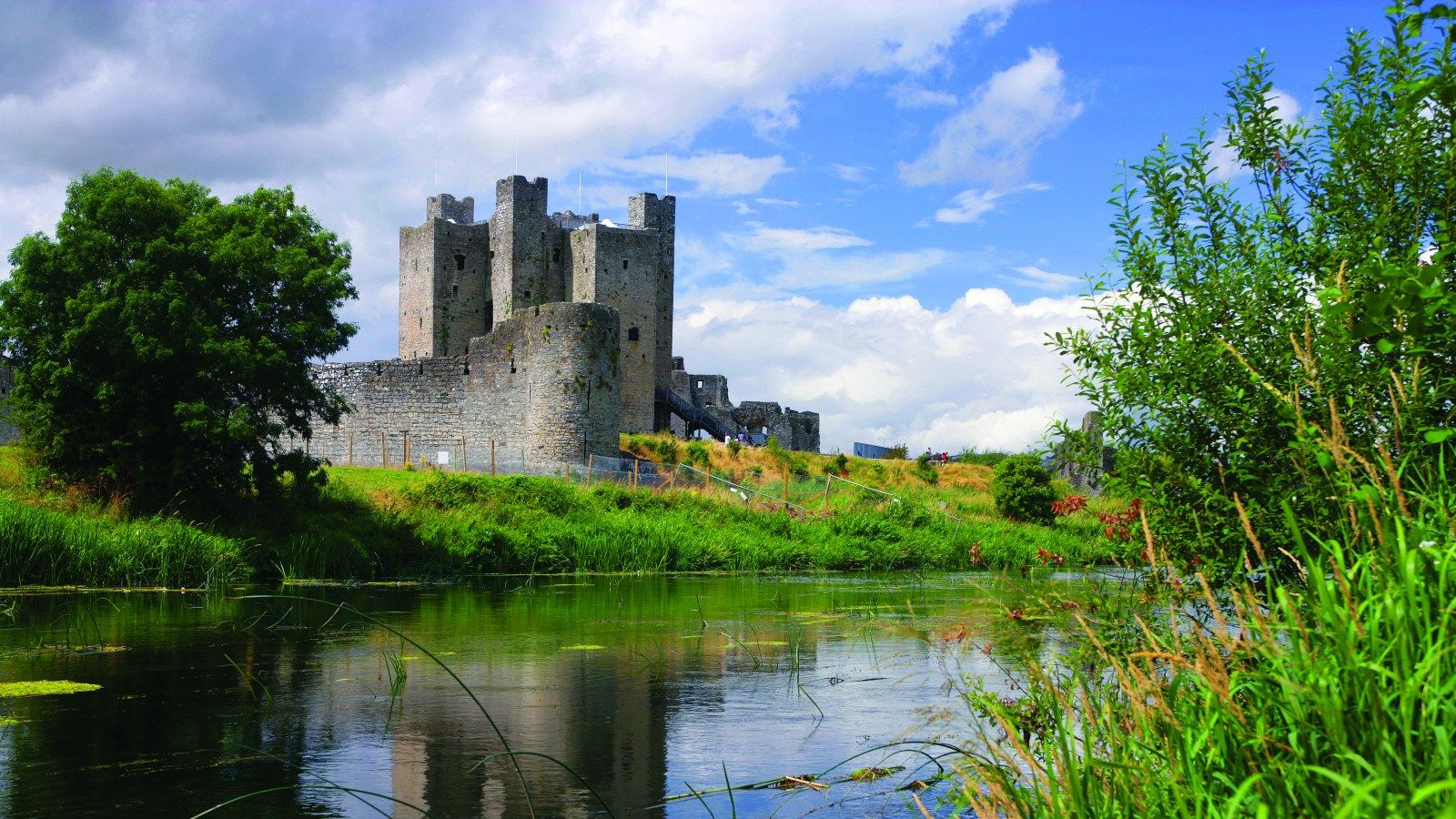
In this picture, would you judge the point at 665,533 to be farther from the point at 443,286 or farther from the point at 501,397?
the point at 443,286

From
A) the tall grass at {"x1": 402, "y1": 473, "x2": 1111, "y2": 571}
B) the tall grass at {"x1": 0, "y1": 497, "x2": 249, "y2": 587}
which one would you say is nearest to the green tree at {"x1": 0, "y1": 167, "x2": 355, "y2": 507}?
the tall grass at {"x1": 0, "y1": 497, "x2": 249, "y2": 587}

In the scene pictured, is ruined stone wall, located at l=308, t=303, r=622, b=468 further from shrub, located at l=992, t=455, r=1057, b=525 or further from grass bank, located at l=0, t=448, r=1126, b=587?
shrub, located at l=992, t=455, r=1057, b=525

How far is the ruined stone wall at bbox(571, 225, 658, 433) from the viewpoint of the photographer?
2060 inches

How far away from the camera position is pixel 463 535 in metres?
19.2

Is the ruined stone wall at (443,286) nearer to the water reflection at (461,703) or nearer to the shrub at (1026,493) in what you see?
the shrub at (1026,493)

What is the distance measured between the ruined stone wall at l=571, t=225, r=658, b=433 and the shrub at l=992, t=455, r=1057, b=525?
2511cm

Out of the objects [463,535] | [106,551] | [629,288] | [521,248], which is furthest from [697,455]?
[106,551]

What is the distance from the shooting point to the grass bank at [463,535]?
49.3ft

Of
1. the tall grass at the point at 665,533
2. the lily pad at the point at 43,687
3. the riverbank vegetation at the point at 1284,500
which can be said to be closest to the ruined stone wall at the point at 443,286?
the tall grass at the point at 665,533

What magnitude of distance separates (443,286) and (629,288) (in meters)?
7.70

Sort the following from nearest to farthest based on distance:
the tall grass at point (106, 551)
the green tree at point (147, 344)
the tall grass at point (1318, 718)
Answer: the tall grass at point (1318, 718) → the tall grass at point (106, 551) → the green tree at point (147, 344)

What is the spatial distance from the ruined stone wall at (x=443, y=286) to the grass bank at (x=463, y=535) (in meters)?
29.3

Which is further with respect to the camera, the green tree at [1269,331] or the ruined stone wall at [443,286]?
the ruined stone wall at [443,286]

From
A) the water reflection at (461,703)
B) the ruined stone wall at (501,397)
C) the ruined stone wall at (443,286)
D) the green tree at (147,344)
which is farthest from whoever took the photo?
the ruined stone wall at (443,286)
